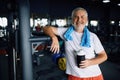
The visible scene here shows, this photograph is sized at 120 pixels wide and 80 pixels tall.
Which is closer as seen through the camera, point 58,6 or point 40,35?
point 40,35

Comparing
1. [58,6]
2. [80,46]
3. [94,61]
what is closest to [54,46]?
[80,46]

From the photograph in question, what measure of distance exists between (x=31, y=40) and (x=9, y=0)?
0.56 metres

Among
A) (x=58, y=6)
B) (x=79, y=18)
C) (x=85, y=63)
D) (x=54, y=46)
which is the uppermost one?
(x=58, y=6)

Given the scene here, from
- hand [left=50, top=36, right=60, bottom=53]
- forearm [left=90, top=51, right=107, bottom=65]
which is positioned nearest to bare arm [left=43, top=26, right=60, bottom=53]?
hand [left=50, top=36, right=60, bottom=53]

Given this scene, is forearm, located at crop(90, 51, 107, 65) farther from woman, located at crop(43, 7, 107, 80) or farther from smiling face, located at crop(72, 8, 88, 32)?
smiling face, located at crop(72, 8, 88, 32)

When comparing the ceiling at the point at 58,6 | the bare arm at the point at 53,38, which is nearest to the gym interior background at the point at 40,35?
the ceiling at the point at 58,6

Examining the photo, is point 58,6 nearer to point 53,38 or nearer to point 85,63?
point 53,38

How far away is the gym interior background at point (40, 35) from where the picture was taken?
6.33ft

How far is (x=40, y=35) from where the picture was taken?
2.67m

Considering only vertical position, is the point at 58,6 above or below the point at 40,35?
above

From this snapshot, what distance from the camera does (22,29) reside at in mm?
1884

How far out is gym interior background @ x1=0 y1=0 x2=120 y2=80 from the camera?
1930 millimetres

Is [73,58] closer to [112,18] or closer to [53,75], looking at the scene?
[53,75]

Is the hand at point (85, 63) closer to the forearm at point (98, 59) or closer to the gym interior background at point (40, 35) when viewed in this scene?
the forearm at point (98, 59)
